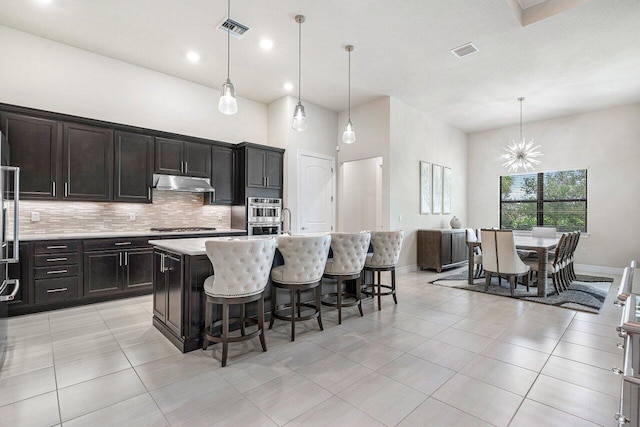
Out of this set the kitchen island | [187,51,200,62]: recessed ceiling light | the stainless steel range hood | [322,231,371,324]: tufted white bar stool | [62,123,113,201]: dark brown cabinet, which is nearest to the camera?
the kitchen island

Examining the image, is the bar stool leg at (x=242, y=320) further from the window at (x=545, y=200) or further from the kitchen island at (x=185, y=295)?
the window at (x=545, y=200)

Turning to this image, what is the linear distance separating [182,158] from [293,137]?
2053mm

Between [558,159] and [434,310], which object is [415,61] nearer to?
[434,310]

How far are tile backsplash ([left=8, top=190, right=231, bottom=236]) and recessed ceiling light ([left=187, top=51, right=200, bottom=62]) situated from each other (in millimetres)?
2103

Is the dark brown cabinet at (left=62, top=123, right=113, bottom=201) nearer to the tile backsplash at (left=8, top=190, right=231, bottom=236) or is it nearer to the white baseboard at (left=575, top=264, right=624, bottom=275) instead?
the tile backsplash at (left=8, top=190, right=231, bottom=236)

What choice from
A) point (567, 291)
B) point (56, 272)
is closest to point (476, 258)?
point (567, 291)

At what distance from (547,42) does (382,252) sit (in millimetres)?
3419

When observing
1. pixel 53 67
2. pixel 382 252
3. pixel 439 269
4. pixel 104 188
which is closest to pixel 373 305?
pixel 382 252

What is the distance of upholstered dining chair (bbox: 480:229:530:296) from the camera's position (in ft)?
14.7

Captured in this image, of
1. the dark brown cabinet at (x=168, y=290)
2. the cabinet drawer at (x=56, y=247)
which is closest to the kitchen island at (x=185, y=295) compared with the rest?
the dark brown cabinet at (x=168, y=290)

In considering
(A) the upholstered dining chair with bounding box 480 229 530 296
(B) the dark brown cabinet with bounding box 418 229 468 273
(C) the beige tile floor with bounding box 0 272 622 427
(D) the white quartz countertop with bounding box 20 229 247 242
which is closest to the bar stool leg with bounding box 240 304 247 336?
(C) the beige tile floor with bounding box 0 272 622 427

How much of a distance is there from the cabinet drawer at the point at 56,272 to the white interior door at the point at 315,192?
3.48 meters

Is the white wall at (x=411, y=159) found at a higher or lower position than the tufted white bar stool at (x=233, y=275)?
higher

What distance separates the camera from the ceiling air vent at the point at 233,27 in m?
3.59
